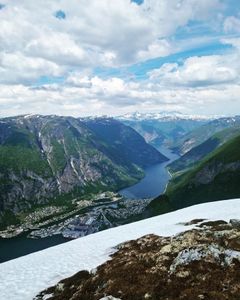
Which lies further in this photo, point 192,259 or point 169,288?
point 192,259

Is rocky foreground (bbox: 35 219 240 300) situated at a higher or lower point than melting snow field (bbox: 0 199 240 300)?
higher

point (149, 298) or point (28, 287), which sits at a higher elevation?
point (149, 298)

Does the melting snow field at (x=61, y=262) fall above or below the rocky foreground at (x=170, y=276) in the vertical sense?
below

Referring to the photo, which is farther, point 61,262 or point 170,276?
point 61,262

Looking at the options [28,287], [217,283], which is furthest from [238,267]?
[28,287]

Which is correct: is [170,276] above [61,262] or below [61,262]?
above

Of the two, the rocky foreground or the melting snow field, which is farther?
the melting snow field

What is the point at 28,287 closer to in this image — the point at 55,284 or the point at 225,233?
the point at 55,284

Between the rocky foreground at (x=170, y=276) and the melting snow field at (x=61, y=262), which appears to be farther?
the melting snow field at (x=61, y=262)
